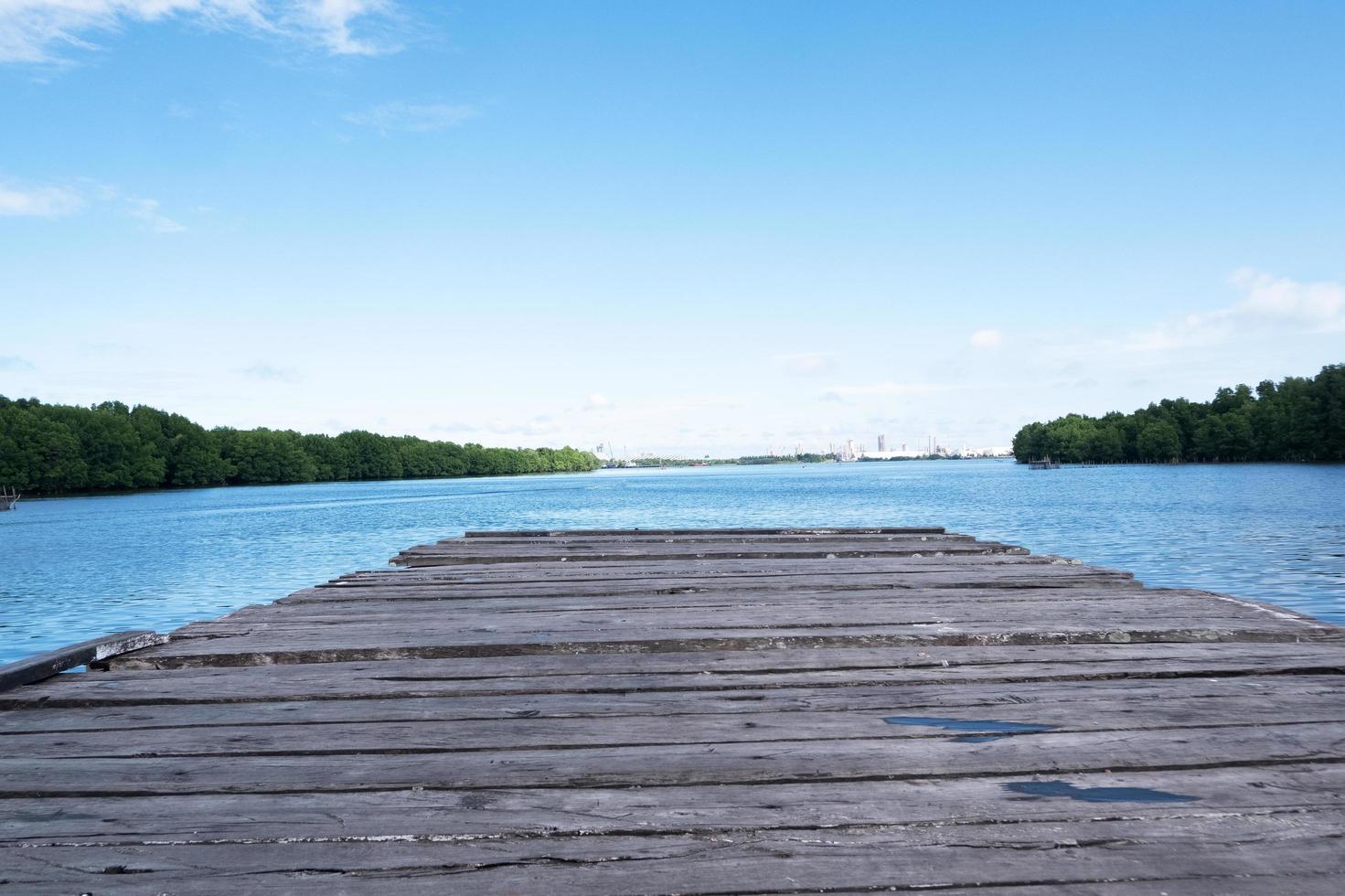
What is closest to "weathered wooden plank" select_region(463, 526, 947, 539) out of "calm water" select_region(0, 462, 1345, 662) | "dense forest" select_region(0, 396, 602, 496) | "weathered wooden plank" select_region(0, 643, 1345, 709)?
"weathered wooden plank" select_region(0, 643, 1345, 709)

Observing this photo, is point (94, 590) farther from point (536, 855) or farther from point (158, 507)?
point (158, 507)

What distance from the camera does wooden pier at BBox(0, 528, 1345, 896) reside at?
1901mm

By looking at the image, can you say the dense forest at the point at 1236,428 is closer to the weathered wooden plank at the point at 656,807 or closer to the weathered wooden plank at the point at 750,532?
the weathered wooden plank at the point at 750,532

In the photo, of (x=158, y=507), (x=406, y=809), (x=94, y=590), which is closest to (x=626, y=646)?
→ (x=406, y=809)

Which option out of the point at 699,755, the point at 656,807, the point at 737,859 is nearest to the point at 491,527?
the point at 699,755

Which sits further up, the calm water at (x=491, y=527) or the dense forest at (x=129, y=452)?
the dense forest at (x=129, y=452)

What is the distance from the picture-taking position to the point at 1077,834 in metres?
2.00

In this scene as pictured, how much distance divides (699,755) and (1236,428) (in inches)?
6798

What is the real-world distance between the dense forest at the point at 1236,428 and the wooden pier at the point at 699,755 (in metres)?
140

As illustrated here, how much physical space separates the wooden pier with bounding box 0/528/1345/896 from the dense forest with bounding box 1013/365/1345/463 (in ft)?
458

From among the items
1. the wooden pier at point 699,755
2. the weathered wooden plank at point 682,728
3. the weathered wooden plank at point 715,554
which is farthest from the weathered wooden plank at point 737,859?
the weathered wooden plank at point 715,554

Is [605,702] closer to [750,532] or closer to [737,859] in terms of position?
[737,859]

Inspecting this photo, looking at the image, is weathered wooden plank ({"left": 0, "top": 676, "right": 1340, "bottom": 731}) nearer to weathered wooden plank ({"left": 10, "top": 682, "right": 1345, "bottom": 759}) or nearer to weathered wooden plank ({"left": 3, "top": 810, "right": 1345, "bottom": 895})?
weathered wooden plank ({"left": 10, "top": 682, "right": 1345, "bottom": 759})

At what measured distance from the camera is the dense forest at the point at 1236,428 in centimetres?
11975
